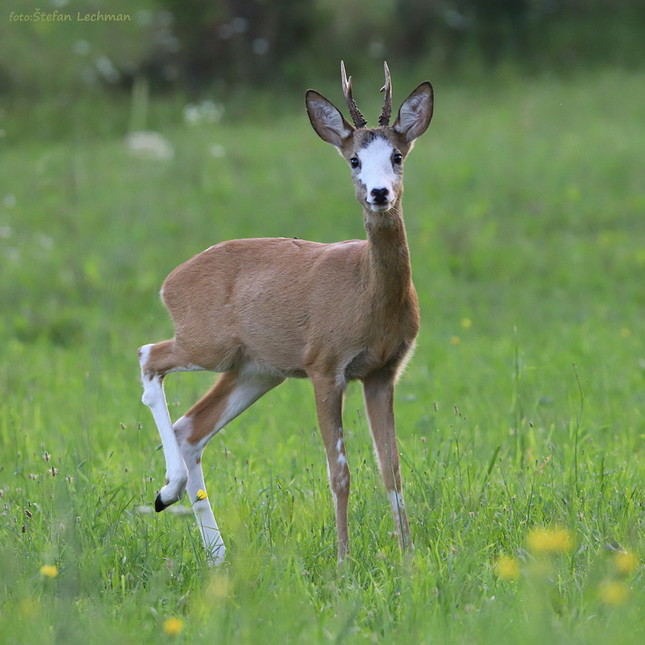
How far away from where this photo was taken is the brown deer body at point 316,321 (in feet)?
16.0

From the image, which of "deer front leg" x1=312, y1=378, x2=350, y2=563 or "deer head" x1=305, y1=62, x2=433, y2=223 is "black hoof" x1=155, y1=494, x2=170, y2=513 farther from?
"deer head" x1=305, y1=62, x2=433, y2=223

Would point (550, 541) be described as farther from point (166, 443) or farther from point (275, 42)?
point (275, 42)

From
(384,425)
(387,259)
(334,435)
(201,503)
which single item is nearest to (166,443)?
(201,503)

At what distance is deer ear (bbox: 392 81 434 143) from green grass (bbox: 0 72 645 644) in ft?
4.35

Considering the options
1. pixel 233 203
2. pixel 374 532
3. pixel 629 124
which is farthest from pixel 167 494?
pixel 629 124

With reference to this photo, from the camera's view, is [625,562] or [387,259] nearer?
[625,562]

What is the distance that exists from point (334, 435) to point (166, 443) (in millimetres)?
780

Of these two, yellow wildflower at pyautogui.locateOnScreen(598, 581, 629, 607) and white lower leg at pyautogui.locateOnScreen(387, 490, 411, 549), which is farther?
white lower leg at pyautogui.locateOnScreen(387, 490, 411, 549)

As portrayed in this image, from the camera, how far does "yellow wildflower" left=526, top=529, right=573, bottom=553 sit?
3.54 meters

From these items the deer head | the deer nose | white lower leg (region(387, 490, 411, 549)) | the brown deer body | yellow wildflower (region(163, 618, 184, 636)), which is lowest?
white lower leg (region(387, 490, 411, 549))

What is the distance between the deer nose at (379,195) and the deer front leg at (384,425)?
0.86 m

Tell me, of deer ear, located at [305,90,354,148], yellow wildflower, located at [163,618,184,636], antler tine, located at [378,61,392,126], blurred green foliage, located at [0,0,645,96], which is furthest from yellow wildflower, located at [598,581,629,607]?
blurred green foliage, located at [0,0,645,96]

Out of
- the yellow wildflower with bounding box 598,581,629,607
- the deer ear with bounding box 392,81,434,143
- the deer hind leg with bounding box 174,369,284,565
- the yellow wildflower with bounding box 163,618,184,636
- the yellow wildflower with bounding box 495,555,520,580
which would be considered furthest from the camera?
the deer hind leg with bounding box 174,369,284,565

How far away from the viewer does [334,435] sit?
16.3 ft
